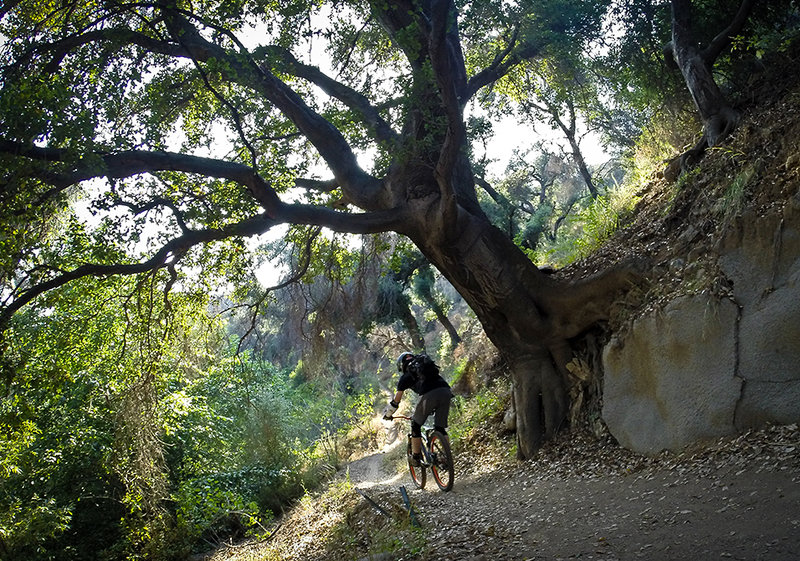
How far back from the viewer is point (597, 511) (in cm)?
604

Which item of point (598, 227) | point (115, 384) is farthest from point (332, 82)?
point (115, 384)

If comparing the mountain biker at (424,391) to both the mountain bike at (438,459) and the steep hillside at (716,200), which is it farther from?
the steep hillside at (716,200)

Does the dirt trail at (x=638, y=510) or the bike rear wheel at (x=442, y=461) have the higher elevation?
the bike rear wheel at (x=442, y=461)

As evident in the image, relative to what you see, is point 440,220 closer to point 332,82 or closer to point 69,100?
point 332,82

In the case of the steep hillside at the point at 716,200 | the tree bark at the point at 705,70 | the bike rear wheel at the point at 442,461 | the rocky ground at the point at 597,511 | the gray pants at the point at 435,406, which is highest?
the tree bark at the point at 705,70

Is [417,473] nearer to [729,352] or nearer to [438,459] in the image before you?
[438,459]

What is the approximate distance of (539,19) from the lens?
12484 millimetres

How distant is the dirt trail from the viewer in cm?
439

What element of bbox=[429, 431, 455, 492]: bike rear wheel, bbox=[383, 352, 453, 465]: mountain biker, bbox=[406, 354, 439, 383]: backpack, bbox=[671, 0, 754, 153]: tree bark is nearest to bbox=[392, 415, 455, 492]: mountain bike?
bbox=[429, 431, 455, 492]: bike rear wheel

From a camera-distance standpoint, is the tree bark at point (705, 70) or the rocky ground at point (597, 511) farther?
the tree bark at point (705, 70)

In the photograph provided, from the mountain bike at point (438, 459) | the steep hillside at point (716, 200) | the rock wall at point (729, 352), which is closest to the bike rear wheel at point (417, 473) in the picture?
the mountain bike at point (438, 459)

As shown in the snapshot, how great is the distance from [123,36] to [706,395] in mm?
8349

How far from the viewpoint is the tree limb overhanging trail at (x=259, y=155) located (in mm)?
7219

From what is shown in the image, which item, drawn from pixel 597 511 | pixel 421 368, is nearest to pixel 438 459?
pixel 421 368
